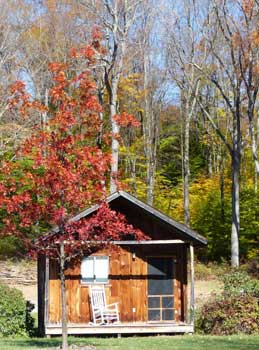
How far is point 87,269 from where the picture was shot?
2188 cm

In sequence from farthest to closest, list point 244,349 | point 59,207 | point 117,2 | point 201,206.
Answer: point 201,206, point 117,2, point 244,349, point 59,207

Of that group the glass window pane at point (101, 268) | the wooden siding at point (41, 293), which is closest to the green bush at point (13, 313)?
the wooden siding at point (41, 293)

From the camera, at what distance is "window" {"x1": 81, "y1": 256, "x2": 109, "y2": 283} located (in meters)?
21.8

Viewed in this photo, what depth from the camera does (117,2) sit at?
3516 centimetres

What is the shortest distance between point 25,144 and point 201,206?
91.7 feet

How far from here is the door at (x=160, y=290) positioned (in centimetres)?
2197

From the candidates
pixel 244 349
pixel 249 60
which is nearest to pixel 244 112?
pixel 249 60

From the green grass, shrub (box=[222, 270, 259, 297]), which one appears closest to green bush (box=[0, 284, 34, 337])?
the green grass

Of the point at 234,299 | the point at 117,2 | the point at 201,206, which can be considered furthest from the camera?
the point at 201,206

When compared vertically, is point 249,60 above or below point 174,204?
above

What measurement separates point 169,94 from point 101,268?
27129mm

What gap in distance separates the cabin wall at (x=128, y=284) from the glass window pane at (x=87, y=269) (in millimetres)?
150

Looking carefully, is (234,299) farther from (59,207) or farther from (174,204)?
(174,204)

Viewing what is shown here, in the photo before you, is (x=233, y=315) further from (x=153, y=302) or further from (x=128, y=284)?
(x=128, y=284)
